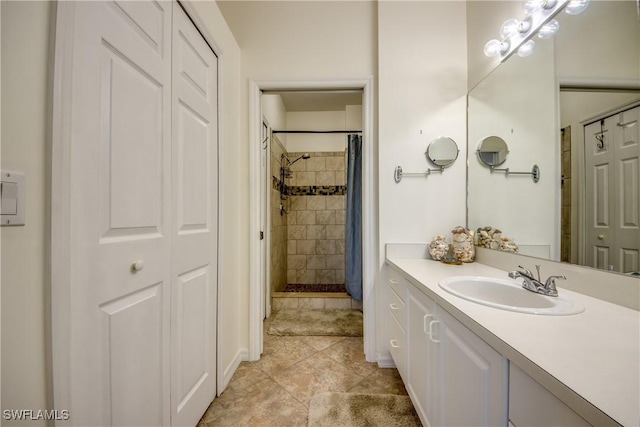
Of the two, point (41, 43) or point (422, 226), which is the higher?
point (41, 43)

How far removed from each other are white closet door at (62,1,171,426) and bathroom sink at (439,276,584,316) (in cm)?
116

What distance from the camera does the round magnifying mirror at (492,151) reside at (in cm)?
138

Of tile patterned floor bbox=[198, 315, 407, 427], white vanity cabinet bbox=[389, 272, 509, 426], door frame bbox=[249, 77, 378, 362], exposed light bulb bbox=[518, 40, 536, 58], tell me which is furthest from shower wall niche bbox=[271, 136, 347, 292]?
exposed light bulb bbox=[518, 40, 536, 58]

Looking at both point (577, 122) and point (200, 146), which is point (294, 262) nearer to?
point (200, 146)

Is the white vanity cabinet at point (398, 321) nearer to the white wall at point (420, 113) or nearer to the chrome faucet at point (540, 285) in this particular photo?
the white wall at point (420, 113)

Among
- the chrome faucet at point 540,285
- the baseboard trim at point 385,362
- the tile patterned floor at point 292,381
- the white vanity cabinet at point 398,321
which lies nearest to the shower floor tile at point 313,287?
the tile patterned floor at point 292,381

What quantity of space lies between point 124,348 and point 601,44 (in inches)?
79.3

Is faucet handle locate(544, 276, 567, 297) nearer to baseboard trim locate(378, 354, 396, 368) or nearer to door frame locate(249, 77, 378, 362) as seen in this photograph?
door frame locate(249, 77, 378, 362)

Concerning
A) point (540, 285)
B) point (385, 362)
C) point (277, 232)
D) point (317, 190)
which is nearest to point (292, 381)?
point (385, 362)

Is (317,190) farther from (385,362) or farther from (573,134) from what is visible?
(573,134)

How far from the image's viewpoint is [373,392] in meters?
1.40

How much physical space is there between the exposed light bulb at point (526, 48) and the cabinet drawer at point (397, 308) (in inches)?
58.3

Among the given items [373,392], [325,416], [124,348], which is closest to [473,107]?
[373,392]

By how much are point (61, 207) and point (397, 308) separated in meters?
1.55
